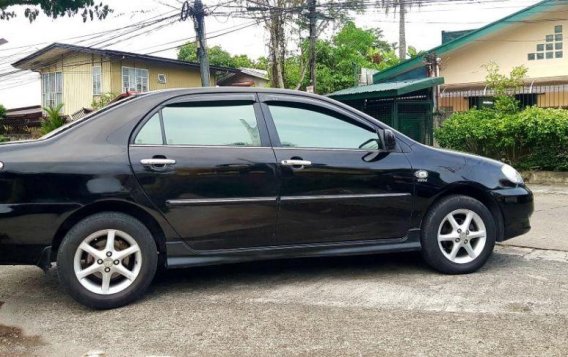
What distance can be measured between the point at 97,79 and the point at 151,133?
72.7ft

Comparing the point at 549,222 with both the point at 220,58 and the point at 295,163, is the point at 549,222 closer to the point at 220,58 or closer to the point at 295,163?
the point at 295,163

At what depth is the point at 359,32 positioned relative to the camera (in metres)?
33.3

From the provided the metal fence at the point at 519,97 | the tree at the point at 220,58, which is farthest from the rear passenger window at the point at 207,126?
the tree at the point at 220,58

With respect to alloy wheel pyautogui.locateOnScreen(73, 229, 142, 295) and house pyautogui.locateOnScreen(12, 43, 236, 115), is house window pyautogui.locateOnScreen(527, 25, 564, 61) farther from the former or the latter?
alloy wheel pyautogui.locateOnScreen(73, 229, 142, 295)

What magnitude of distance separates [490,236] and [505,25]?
14181 mm

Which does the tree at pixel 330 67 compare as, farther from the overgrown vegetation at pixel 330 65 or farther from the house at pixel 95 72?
the house at pixel 95 72

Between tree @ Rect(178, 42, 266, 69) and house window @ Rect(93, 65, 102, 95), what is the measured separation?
44.4 feet

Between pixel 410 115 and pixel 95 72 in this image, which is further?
pixel 95 72

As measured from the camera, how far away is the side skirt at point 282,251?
13.5ft

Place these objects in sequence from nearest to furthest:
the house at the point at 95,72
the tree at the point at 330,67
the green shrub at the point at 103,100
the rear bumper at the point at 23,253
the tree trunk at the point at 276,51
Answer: the rear bumper at the point at 23,253
the tree trunk at the point at 276,51
the tree at the point at 330,67
the green shrub at the point at 103,100
the house at the point at 95,72

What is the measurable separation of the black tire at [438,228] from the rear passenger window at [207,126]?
1588 millimetres

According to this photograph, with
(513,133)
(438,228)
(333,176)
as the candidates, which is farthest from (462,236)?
(513,133)

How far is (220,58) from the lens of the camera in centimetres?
3866

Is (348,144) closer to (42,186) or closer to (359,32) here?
(42,186)
